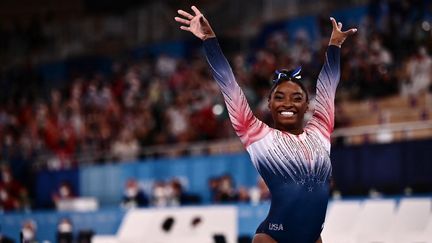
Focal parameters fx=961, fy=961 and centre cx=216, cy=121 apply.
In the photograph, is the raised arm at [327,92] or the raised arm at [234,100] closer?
the raised arm at [234,100]

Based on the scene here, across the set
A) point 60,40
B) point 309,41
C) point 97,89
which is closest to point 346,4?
point 309,41

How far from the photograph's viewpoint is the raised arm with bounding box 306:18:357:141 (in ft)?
22.6

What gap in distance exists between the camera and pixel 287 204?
6.43 m

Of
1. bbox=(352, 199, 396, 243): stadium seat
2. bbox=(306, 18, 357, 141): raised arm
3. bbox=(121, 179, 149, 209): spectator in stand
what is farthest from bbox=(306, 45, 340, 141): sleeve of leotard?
bbox=(121, 179, 149, 209): spectator in stand

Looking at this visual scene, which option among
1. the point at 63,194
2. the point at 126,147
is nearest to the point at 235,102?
the point at 126,147

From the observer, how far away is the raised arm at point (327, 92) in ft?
22.6

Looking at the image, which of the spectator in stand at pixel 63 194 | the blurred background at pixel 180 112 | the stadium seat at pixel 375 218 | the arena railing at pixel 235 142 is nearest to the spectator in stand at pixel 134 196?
the blurred background at pixel 180 112

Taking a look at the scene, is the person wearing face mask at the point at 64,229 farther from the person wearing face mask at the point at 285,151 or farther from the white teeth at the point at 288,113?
the white teeth at the point at 288,113

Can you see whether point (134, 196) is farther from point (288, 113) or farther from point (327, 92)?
point (288, 113)

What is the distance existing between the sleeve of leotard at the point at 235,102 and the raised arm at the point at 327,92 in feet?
1.47

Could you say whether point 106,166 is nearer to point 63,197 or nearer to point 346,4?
point 63,197

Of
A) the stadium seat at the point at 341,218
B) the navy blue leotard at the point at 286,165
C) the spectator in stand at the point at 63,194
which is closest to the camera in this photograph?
the navy blue leotard at the point at 286,165

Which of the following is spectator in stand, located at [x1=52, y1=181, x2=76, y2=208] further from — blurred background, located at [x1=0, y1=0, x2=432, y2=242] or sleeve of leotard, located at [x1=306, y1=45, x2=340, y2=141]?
sleeve of leotard, located at [x1=306, y1=45, x2=340, y2=141]

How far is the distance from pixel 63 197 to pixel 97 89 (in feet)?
15.6
